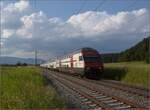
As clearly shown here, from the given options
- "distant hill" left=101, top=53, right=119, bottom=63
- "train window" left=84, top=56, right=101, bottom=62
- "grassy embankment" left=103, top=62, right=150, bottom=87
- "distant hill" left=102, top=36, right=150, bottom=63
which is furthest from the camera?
"distant hill" left=101, top=53, right=119, bottom=63

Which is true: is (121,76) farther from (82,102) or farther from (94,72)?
(82,102)

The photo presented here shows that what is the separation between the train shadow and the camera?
118 feet

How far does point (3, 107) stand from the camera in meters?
13.2

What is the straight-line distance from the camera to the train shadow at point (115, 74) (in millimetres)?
35888

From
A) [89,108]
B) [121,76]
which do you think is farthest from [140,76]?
[89,108]

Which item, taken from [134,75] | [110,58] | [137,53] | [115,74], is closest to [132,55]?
[137,53]

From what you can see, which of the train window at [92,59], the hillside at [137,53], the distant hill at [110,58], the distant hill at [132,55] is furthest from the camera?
the distant hill at [110,58]

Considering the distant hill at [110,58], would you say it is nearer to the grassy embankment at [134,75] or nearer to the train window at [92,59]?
the train window at [92,59]

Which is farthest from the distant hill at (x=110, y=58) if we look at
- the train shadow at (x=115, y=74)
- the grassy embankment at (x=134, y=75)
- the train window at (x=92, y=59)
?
the grassy embankment at (x=134, y=75)

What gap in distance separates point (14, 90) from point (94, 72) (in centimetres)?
2247

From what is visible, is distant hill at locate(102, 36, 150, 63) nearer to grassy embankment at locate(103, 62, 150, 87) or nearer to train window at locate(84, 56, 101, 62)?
train window at locate(84, 56, 101, 62)

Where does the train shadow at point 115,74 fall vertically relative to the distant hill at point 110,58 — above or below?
below

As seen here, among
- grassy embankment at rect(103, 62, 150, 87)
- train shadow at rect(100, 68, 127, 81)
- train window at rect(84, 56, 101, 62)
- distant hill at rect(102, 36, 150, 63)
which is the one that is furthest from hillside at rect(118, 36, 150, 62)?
grassy embankment at rect(103, 62, 150, 87)

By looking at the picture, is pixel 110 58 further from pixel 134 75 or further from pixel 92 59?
pixel 134 75
